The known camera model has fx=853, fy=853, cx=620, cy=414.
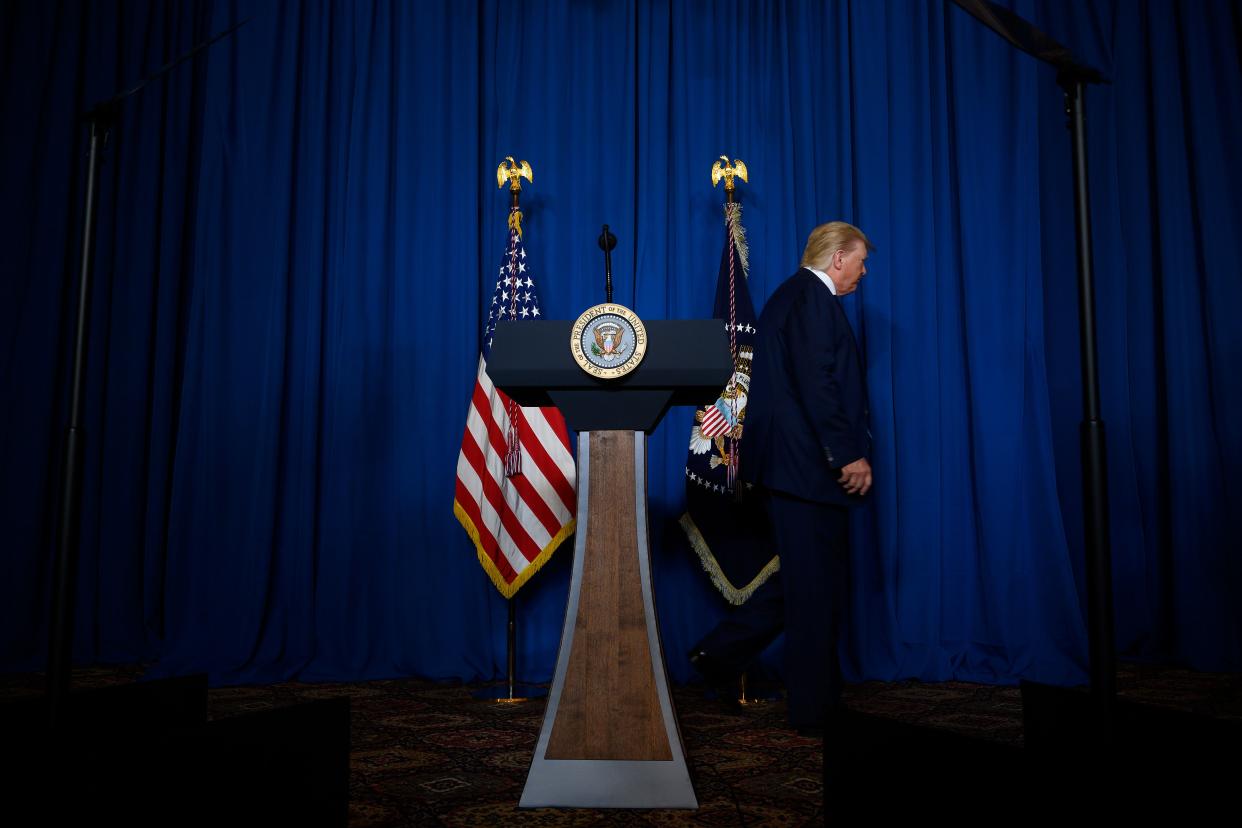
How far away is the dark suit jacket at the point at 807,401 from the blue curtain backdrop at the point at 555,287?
974 mm

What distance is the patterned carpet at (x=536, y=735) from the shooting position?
5.42 feet

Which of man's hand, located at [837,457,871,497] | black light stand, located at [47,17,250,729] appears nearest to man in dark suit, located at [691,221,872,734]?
man's hand, located at [837,457,871,497]

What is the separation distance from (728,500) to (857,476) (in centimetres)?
80

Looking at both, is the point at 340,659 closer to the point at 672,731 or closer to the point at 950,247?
the point at 672,731

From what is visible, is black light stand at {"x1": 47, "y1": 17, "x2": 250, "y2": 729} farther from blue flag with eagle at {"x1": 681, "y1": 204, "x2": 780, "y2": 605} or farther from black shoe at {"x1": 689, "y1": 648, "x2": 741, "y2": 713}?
blue flag with eagle at {"x1": 681, "y1": 204, "x2": 780, "y2": 605}

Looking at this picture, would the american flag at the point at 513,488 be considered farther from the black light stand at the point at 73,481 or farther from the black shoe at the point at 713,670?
the black light stand at the point at 73,481

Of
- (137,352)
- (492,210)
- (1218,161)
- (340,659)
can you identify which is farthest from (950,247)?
(137,352)

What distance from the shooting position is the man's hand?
238cm

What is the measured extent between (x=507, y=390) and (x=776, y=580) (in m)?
1.24

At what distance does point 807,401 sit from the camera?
96.3 inches

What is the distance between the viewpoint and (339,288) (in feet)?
11.9

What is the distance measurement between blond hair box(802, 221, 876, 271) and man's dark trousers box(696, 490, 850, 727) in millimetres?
755

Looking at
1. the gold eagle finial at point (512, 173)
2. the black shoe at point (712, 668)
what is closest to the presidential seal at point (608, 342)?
the black shoe at point (712, 668)

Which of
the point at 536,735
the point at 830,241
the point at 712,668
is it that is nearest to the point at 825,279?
the point at 830,241
